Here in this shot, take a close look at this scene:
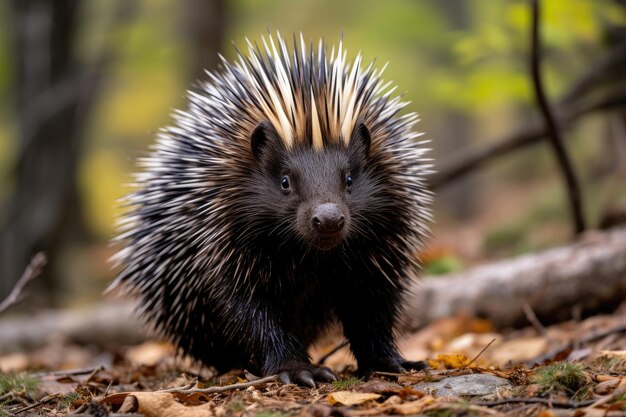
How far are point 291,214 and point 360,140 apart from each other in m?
0.81

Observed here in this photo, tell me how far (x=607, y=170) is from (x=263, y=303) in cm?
1164

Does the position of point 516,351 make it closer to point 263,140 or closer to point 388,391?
point 388,391

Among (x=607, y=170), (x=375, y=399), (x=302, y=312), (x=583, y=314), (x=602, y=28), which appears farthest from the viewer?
(x=607, y=170)

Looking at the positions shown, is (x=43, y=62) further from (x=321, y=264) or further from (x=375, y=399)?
(x=375, y=399)

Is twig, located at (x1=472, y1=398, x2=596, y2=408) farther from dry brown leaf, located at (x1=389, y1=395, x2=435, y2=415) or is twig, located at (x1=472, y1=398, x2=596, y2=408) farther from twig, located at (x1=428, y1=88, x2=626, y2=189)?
twig, located at (x1=428, y1=88, x2=626, y2=189)

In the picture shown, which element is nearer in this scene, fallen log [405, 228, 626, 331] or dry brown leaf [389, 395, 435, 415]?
dry brown leaf [389, 395, 435, 415]

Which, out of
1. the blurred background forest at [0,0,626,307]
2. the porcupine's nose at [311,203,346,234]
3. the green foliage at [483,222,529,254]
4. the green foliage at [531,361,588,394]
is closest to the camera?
the green foliage at [531,361,588,394]

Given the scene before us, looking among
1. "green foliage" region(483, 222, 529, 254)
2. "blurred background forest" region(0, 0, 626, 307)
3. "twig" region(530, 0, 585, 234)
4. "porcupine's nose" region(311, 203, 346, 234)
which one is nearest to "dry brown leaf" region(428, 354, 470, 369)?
"porcupine's nose" region(311, 203, 346, 234)

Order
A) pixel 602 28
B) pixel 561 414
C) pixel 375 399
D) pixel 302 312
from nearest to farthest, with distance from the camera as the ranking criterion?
pixel 561 414 → pixel 375 399 → pixel 302 312 → pixel 602 28

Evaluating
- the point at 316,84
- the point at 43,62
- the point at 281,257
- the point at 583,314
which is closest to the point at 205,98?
the point at 316,84

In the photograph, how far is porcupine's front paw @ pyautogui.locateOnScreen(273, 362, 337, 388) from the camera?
548 cm

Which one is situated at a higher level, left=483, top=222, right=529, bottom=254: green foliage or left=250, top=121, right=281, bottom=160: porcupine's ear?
left=250, top=121, right=281, bottom=160: porcupine's ear

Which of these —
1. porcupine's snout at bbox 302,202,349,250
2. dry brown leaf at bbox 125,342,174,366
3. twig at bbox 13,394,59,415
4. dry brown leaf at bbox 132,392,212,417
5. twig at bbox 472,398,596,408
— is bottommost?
dry brown leaf at bbox 125,342,174,366

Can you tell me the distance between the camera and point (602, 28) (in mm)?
10727
